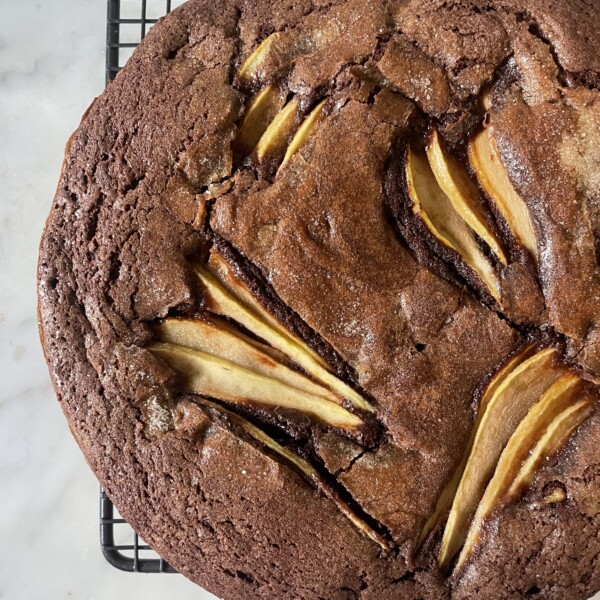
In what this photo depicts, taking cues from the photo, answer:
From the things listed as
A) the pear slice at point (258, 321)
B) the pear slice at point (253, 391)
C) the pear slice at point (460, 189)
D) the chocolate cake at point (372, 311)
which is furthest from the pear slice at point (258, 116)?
the pear slice at point (253, 391)

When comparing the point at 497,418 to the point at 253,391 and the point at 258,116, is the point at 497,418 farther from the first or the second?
the point at 258,116

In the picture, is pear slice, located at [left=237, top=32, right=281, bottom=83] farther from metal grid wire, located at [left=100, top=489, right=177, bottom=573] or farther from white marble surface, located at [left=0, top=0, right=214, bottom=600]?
metal grid wire, located at [left=100, top=489, right=177, bottom=573]

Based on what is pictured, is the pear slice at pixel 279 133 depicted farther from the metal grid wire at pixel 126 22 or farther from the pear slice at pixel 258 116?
the metal grid wire at pixel 126 22

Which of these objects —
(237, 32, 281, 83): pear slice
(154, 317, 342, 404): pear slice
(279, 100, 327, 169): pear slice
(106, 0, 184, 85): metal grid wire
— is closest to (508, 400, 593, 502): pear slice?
(154, 317, 342, 404): pear slice

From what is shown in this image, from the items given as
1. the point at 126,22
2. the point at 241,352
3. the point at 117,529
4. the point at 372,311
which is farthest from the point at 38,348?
the point at 372,311

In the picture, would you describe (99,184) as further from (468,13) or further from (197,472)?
(468,13)

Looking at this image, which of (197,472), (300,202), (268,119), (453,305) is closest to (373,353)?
(453,305)
